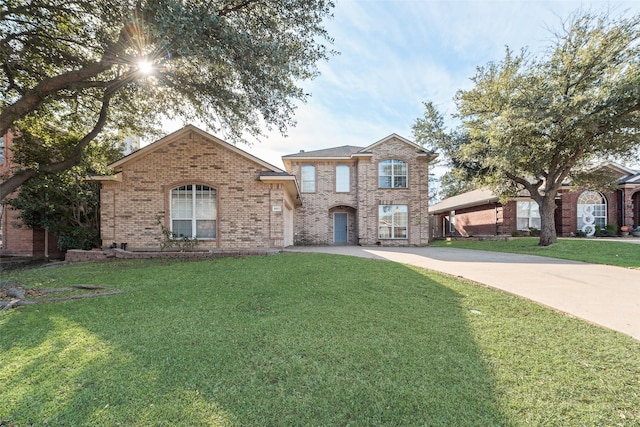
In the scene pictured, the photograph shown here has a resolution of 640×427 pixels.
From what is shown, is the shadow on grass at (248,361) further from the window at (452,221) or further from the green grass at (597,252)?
the window at (452,221)

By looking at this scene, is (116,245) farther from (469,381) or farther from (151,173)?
(469,381)

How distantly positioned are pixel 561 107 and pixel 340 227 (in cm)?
1274

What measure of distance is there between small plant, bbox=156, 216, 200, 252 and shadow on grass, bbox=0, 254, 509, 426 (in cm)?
553

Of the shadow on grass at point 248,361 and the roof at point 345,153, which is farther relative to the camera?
the roof at point 345,153

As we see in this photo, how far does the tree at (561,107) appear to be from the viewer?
10984 mm

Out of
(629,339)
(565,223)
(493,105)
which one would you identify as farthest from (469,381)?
(565,223)

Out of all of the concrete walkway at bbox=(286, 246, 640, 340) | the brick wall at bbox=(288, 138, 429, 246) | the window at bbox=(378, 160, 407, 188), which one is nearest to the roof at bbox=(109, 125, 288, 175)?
the brick wall at bbox=(288, 138, 429, 246)

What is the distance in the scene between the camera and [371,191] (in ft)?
57.0

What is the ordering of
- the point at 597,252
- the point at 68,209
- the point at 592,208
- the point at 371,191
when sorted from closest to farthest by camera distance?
the point at 597,252
the point at 68,209
the point at 371,191
the point at 592,208

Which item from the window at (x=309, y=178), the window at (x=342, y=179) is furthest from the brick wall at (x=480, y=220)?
the window at (x=309, y=178)

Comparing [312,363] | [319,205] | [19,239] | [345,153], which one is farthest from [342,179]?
[19,239]

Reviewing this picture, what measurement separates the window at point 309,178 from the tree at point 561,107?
9.11 meters

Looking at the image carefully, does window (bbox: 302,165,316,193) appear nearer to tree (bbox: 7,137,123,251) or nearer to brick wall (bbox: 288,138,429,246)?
brick wall (bbox: 288,138,429,246)

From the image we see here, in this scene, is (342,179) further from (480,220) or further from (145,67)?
(480,220)
